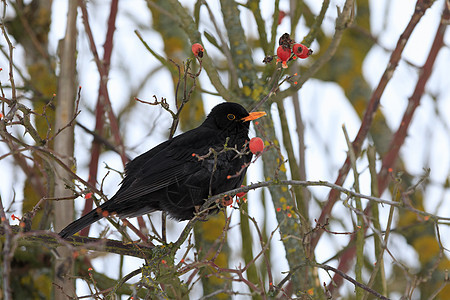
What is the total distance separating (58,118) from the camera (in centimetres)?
318

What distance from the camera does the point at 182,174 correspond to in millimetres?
→ 3148

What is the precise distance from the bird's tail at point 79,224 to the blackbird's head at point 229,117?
0.97m

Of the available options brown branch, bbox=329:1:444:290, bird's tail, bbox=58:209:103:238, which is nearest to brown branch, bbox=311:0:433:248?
brown branch, bbox=329:1:444:290

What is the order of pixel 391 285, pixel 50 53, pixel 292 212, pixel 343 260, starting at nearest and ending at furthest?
1. pixel 292 212
2. pixel 343 260
3. pixel 50 53
4. pixel 391 285

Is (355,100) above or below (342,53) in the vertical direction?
below

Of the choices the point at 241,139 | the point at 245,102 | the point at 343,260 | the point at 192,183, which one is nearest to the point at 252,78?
the point at 245,102

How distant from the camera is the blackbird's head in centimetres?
333

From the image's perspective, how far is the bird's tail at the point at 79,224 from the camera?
276 cm

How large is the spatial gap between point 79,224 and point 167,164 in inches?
24.9

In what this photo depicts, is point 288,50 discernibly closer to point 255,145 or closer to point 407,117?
point 255,145

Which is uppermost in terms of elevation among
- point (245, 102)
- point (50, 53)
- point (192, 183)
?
point (50, 53)

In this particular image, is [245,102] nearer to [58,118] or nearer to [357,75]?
[58,118]

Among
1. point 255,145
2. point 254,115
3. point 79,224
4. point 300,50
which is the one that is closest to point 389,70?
point 254,115

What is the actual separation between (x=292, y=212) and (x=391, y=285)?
283cm
